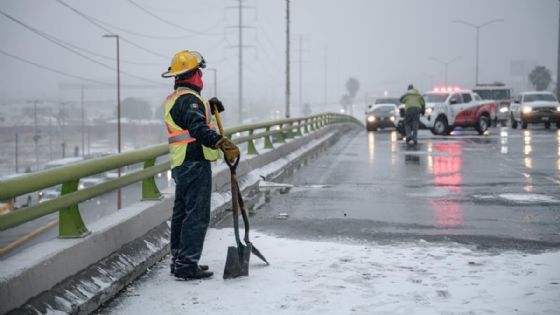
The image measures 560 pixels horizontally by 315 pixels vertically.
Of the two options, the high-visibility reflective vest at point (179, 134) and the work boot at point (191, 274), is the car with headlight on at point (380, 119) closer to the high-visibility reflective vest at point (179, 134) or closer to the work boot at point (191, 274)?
the high-visibility reflective vest at point (179, 134)

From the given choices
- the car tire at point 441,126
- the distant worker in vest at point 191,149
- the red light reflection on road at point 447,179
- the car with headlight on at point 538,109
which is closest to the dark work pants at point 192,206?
the distant worker in vest at point 191,149

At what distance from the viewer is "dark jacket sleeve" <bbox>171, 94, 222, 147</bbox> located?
6.38 metres

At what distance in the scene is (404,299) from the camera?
5789 millimetres

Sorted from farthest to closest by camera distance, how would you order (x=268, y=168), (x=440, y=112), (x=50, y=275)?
(x=440, y=112), (x=268, y=168), (x=50, y=275)

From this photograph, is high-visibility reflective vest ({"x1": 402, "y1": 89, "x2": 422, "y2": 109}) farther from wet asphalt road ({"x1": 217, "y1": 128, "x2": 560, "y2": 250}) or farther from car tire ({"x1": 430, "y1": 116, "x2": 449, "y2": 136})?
car tire ({"x1": 430, "y1": 116, "x2": 449, "y2": 136})

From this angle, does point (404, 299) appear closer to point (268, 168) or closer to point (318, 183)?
point (318, 183)

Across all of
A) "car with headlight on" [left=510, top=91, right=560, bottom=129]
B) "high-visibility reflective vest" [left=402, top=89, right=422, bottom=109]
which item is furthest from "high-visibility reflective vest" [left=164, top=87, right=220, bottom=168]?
"car with headlight on" [left=510, top=91, right=560, bottom=129]

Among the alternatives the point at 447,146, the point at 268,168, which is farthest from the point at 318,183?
the point at 447,146

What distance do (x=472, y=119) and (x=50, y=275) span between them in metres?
29.4

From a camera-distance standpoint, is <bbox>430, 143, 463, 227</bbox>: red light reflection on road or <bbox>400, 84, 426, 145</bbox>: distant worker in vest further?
<bbox>400, 84, 426, 145</bbox>: distant worker in vest

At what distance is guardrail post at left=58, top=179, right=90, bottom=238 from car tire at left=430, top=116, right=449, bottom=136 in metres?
27.9

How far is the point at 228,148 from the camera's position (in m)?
6.54

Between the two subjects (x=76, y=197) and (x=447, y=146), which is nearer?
(x=76, y=197)

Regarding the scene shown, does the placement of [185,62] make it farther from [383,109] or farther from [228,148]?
[383,109]
